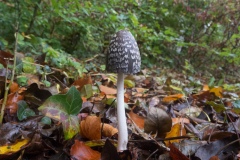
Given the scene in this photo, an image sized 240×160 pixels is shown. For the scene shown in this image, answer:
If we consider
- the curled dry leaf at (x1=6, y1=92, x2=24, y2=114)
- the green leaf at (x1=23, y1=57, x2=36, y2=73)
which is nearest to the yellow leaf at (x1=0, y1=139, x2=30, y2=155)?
the curled dry leaf at (x1=6, y1=92, x2=24, y2=114)

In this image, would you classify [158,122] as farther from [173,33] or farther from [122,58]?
[173,33]

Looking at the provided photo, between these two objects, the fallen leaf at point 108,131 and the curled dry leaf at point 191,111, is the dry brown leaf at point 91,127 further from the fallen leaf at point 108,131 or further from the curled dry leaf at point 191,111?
the curled dry leaf at point 191,111

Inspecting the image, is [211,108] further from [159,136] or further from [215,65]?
[215,65]

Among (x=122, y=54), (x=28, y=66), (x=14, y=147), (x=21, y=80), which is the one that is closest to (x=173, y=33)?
(x=28, y=66)

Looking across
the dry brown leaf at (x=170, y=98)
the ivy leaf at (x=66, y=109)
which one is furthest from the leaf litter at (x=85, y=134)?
the dry brown leaf at (x=170, y=98)

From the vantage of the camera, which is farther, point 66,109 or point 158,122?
point 158,122
